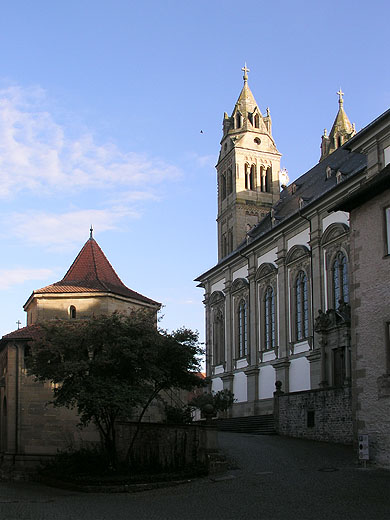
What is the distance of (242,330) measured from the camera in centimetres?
5706

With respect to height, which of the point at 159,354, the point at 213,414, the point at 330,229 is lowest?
the point at 213,414

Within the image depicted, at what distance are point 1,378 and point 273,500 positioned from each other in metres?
25.9

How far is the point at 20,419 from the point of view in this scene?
36.7 meters

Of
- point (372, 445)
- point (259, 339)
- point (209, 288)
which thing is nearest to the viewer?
point (372, 445)

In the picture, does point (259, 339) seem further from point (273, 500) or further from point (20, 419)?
point (273, 500)

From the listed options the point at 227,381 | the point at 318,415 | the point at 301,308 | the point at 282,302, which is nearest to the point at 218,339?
the point at 227,381

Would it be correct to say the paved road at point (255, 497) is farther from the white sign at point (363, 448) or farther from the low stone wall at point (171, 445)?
the low stone wall at point (171, 445)

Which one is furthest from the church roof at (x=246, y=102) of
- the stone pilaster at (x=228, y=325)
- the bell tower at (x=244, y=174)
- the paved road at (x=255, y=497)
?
the paved road at (x=255, y=497)

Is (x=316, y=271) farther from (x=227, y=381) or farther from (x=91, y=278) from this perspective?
(x=227, y=381)

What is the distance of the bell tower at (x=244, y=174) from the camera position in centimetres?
6825

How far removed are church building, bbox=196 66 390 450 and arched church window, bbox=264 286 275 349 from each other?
8 centimetres

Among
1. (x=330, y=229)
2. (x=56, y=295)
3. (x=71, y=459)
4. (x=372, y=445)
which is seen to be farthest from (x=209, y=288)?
(x=372, y=445)

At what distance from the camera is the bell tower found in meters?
68.2

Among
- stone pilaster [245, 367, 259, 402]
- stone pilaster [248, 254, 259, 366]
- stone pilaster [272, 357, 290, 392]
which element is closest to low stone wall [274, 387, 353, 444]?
stone pilaster [272, 357, 290, 392]
